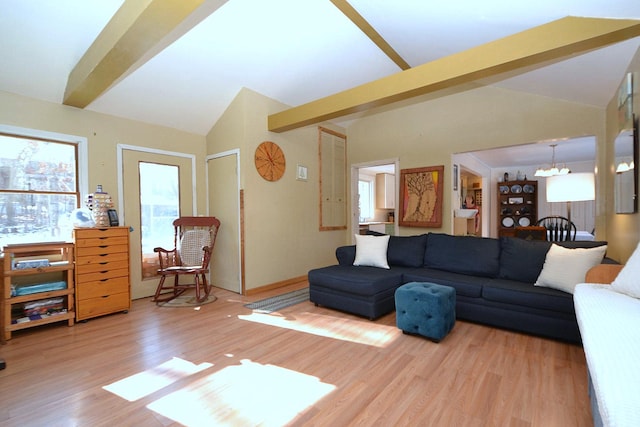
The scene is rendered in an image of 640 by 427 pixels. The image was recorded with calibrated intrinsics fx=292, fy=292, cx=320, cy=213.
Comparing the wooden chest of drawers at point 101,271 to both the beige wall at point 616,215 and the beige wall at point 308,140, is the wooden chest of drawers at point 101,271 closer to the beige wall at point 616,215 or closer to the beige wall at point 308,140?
the beige wall at point 308,140

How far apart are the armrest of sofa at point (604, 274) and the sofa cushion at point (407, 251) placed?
1654mm

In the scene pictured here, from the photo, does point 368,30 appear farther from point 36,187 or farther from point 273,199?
point 36,187

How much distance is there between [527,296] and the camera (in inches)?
99.0

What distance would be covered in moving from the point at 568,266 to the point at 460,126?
255 cm

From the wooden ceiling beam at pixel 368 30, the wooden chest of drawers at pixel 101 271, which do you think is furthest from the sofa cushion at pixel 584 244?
the wooden chest of drawers at pixel 101 271

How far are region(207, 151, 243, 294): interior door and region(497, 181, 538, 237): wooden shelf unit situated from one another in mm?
6646

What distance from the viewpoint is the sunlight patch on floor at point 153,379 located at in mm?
1794

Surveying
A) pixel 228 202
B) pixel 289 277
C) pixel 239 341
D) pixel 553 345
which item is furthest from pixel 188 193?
pixel 553 345

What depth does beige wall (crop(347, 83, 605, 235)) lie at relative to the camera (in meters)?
3.59

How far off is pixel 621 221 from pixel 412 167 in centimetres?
259

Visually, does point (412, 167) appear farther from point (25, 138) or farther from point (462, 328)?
point (25, 138)

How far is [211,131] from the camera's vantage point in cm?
443

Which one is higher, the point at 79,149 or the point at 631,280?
the point at 79,149

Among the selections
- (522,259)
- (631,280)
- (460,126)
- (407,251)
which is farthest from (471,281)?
(460,126)
